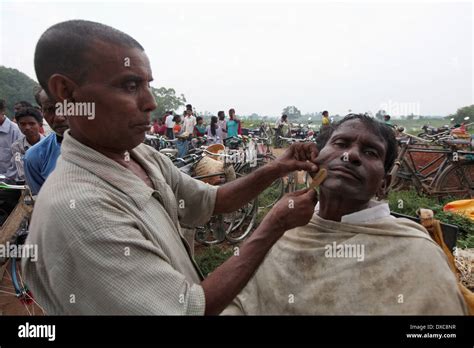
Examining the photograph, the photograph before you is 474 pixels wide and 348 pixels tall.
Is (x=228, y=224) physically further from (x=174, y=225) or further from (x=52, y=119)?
(x=174, y=225)

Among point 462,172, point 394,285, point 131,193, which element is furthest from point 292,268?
point 462,172

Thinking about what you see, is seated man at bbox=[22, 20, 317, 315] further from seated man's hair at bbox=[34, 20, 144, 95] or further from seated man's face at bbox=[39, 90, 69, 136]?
seated man's face at bbox=[39, 90, 69, 136]

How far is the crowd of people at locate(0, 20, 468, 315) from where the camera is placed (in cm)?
106

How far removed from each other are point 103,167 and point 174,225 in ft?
1.29

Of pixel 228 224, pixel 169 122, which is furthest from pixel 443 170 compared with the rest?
pixel 169 122

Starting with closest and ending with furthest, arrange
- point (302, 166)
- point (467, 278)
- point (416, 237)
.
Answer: point (416, 237) < point (302, 166) < point (467, 278)

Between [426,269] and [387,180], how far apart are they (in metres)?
0.66

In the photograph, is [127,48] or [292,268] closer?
[127,48]

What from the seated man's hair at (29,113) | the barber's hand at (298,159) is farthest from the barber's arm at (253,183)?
the seated man's hair at (29,113)

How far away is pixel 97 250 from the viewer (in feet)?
3.42

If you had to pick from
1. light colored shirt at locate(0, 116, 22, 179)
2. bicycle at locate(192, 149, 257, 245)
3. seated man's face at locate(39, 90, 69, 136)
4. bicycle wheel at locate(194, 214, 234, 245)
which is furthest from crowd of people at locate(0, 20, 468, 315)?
light colored shirt at locate(0, 116, 22, 179)

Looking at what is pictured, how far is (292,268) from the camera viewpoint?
6.60 feet
